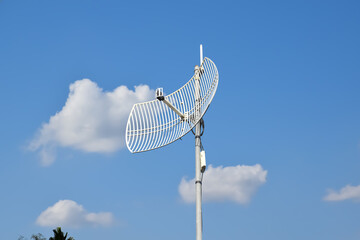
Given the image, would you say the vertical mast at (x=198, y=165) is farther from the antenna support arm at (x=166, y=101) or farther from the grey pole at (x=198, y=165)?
the antenna support arm at (x=166, y=101)

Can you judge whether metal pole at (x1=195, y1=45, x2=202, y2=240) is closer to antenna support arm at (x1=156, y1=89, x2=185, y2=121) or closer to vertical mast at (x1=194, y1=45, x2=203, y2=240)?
vertical mast at (x1=194, y1=45, x2=203, y2=240)

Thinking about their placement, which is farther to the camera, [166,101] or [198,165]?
[166,101]

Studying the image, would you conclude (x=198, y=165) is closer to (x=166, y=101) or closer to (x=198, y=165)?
(x=198, y=165)

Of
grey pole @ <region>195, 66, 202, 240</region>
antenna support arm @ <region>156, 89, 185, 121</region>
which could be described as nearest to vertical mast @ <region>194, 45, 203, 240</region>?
grey pole @ <region>195, 66, 202, 240</region>

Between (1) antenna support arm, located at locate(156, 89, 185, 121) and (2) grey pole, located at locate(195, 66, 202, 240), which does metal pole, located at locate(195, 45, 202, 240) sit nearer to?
(2) grey pole, located at locate(195, 66, 202, 240)

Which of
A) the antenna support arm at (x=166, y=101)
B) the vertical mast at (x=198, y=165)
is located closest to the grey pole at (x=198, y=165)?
the vertical mast at (x=198, y=165)

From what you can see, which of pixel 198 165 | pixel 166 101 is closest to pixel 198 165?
pixel 198 165

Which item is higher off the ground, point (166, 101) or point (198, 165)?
point (166, 101)

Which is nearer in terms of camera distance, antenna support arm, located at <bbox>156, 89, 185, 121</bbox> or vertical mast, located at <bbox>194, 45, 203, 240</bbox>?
vertical mast, located at <bbox>194, 45, 203, 240</bbox>

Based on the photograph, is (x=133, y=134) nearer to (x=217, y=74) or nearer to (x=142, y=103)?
(x=142, y=103)

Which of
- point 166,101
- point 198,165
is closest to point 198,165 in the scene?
point 198,165

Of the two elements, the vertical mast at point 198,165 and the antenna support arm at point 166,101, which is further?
the antenna support arm at point 166,101

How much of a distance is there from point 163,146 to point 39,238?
2029 inches

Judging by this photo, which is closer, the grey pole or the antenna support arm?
the grey pole
